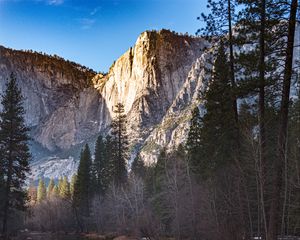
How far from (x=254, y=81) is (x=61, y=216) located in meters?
47.6

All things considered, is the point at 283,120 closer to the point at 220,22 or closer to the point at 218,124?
the point at 220,22

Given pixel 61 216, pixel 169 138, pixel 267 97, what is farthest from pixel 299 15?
pixel 169 138

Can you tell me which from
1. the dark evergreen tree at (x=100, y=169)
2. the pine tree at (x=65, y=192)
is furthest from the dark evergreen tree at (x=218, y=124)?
the pine tree at (x=65, y=192)

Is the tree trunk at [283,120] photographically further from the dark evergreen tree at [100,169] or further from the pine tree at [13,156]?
the dark evergreen tree at [100,169]

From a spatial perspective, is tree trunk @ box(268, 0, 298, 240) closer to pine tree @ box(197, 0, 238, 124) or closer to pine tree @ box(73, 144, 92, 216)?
pine tree @ box(197, 0, 238, 124)

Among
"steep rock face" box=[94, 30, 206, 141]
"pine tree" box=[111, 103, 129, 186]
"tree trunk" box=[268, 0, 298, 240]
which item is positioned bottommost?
"tree trunk" box=[268, 0, 298, 240]

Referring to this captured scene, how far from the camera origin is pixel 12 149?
26.9 m

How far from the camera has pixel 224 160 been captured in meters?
20.8

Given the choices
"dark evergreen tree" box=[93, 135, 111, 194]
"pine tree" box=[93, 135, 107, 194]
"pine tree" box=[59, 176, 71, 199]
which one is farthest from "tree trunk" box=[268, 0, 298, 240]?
"pine tree" box=[59, 176, 71, 199]

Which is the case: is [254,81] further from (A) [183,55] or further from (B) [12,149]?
(A) [183,55]

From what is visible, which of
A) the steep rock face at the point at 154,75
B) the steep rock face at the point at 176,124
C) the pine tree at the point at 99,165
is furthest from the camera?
the steep rock face at the point at 154,75

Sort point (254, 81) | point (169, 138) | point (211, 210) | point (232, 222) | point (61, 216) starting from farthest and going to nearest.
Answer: point (169, 138) < point (61, 216) < point (211, 210) < point (232, 222) < point (254, 81)

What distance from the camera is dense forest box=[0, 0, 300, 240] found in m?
11.2

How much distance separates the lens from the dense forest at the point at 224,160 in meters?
11.2
